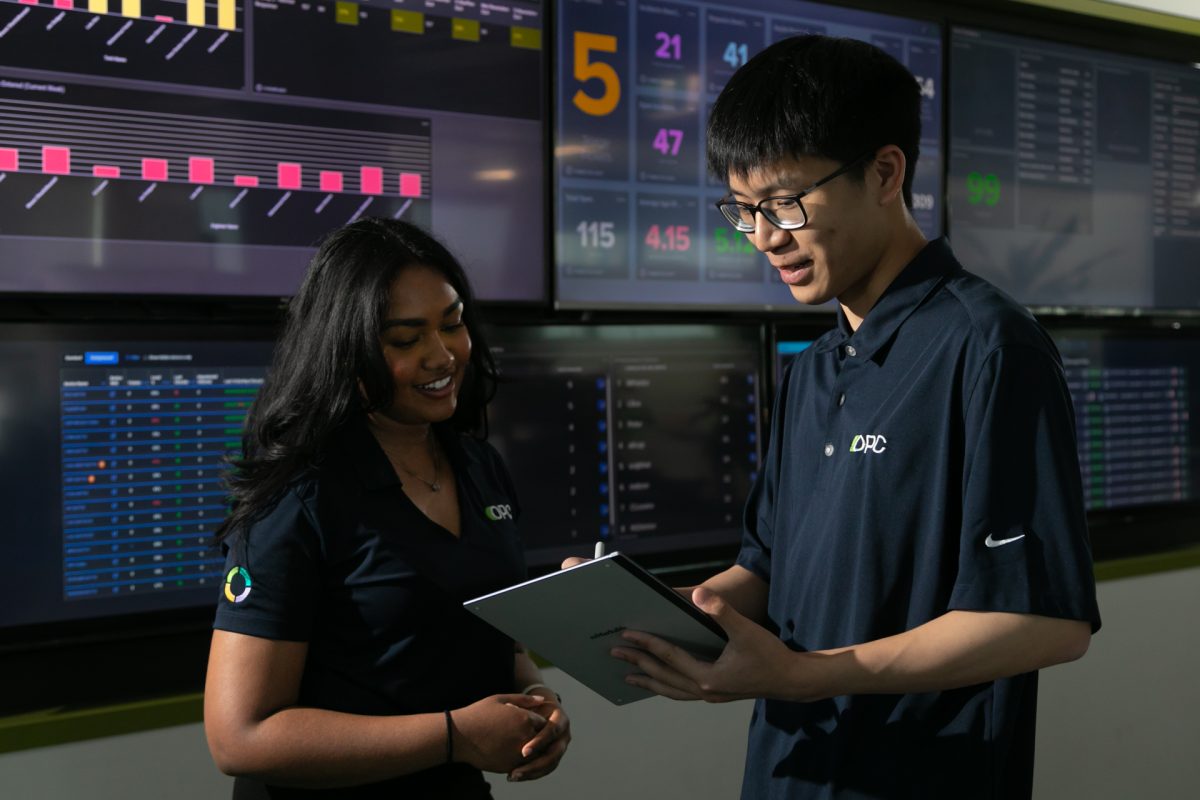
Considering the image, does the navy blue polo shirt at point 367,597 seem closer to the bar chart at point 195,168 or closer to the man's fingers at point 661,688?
the man's fingers at point 661,688

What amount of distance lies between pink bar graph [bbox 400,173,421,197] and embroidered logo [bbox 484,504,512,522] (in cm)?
71

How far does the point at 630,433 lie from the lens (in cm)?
227

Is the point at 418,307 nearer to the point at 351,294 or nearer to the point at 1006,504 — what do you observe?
the point at 351,294

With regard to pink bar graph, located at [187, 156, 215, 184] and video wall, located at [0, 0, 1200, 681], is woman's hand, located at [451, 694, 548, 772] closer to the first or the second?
video wall, located at [0, 0, 1200, 681]

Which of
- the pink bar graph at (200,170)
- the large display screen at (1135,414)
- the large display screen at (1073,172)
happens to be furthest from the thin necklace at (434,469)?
the large display screen at (1135,414)

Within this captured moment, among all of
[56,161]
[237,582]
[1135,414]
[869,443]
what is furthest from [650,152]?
[1135,414]

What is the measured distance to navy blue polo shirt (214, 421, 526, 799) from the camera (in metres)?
1.30

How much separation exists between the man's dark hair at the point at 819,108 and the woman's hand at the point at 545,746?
74 centimetres

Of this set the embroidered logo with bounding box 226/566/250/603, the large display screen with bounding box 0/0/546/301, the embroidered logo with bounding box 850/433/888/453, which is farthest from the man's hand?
the large display screen with bounding box 0/0/546/301

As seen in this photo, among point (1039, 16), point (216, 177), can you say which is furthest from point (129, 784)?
point (1039, 16)

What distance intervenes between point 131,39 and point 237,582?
0.99 m

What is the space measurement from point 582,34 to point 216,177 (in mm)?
791

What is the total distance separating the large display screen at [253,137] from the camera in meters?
1.73

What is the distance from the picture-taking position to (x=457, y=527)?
1.50 meters
